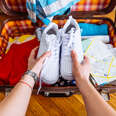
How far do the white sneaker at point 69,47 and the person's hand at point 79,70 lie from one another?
0.03 metres

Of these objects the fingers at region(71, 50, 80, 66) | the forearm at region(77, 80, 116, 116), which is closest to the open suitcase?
the fingers at region(71, 50, 80, 66)

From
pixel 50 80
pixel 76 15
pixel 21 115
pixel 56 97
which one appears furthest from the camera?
pixel 76 15

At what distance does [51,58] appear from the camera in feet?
1.98

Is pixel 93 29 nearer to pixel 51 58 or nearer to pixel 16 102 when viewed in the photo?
pixel 51 58

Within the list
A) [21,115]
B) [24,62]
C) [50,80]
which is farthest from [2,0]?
[21,115]

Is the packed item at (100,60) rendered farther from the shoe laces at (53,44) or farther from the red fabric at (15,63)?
the red fabric at (15,63)

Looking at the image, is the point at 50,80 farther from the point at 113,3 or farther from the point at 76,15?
the point at 113,3

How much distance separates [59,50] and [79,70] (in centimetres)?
18

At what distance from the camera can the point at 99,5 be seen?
2.78 ft

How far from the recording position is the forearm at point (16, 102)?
406 mm

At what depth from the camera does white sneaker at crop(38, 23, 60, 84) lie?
592 millimetres

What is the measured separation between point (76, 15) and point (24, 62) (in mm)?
438

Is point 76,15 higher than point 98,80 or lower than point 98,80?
higher

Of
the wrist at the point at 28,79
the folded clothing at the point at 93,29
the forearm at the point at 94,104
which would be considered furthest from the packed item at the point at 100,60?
the wrist at the point at 28,79
